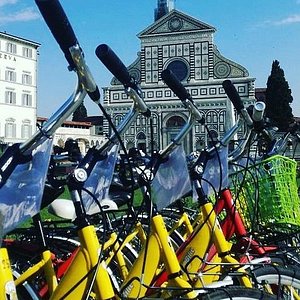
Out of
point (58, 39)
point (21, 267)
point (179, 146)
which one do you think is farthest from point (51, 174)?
point (58, 39)

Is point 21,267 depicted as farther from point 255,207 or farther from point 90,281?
point 255,207

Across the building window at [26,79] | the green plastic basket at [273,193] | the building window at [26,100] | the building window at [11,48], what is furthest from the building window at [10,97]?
the green plastic basket at [273,193]

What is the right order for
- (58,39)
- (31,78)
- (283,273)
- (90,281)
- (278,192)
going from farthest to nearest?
(31,78)
(278,192)
(283,273)
(90,281)
(58,39)

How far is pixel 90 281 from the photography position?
72.0 inches

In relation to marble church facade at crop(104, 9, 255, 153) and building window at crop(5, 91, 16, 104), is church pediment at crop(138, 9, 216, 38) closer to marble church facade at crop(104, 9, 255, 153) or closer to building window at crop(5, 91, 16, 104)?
marble church facade at crop(104, 9, 255, 153)

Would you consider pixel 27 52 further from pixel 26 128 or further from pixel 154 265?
pixel 154 265

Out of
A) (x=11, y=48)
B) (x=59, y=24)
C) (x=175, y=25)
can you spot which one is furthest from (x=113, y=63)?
(x=175, y=25)

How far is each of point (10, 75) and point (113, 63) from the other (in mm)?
36659

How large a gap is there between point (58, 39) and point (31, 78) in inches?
1493

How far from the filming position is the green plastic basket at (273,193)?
2.76m

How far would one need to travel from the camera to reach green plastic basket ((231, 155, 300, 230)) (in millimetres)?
2758

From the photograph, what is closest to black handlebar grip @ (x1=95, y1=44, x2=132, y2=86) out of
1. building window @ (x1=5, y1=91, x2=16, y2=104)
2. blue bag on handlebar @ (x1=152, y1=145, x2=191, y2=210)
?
blue bag on handlebar @ (x1=152, y1=145, x2=191, y2=210)

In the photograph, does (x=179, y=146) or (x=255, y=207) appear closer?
(x=179, y=146)

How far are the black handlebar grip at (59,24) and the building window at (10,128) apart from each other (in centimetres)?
3510
